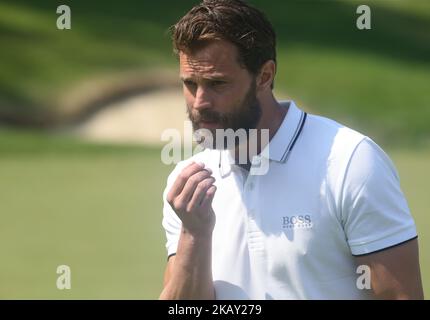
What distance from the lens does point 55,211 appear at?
11430 millimetres

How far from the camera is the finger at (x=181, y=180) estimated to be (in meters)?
3.22

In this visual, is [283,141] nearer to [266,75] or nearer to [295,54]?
[266,75]

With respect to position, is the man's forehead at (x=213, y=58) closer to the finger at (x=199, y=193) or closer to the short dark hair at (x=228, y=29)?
the short dark hair at (x=228, y=29)

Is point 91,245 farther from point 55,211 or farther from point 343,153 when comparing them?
point 343,153

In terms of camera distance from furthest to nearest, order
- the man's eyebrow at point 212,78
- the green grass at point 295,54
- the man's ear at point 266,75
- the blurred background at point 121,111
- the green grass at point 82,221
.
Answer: the green grass at point 295,54 < the blurred background at point 121,111 < the green grass at point 82,221 < the man's ear at point 266,75 < the man's eyebrow at point 212,78

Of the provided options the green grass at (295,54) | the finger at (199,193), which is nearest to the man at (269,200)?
the finger at (199,193)

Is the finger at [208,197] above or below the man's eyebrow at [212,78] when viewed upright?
below

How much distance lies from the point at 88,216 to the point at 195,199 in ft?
26.3

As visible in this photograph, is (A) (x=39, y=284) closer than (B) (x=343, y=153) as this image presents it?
No

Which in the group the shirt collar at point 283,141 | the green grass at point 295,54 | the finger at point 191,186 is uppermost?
the green grass at point 295,54

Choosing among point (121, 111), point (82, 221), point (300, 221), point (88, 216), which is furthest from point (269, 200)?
point (121, 111)

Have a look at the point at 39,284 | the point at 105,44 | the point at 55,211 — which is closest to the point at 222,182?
the point at 39,284

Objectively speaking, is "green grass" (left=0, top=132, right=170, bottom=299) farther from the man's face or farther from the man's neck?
the man's face
